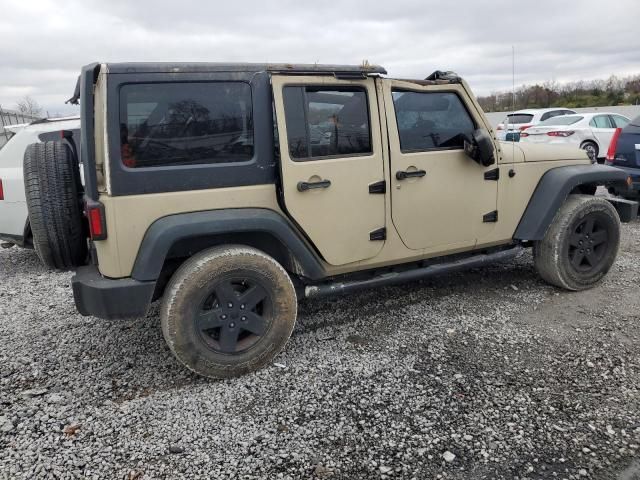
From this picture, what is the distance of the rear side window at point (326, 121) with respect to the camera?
329 centimetres

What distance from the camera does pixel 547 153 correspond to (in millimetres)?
4352

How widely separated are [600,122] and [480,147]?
1096 centimetres

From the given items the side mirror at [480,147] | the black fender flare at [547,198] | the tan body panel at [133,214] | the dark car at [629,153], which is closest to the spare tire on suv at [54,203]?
the tan body panel at [133,214]

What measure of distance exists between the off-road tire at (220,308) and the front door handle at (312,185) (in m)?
0.50

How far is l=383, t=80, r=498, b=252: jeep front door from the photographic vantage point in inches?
143

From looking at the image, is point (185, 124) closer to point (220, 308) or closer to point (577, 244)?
point (220, 308)

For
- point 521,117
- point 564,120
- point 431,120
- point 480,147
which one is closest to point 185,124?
point 431,120

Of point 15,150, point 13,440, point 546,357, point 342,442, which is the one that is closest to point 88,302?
point 13,440

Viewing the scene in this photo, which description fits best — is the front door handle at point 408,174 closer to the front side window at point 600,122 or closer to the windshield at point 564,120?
the windshield at point 564,120

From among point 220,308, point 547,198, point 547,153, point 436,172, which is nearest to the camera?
point 220,308

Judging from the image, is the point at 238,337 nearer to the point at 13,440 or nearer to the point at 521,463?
the point at 13,440

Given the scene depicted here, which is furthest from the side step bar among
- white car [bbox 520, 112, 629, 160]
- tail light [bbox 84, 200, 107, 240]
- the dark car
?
white car [bbox 520, 112, 629, 160]

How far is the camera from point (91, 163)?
296cm

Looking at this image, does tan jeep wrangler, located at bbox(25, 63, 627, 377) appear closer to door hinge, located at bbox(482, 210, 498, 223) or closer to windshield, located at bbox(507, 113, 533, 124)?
door hinge, located at bbox(482, 210, 498, 223)
